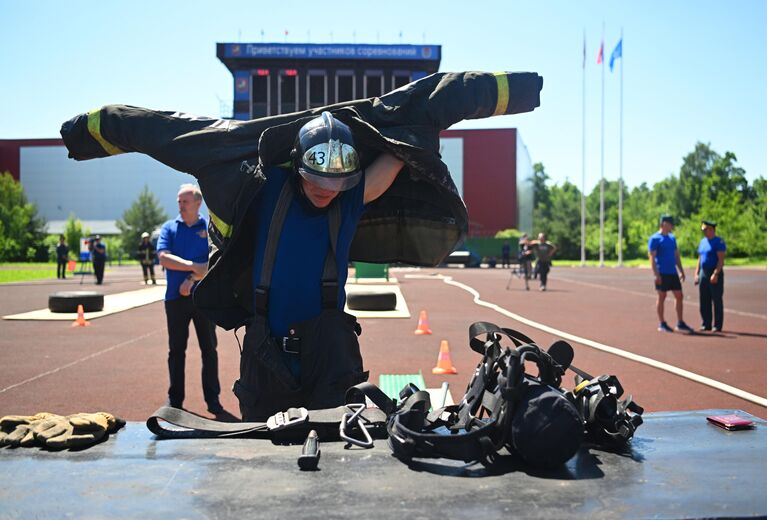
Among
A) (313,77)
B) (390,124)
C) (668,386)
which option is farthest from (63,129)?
(313,77)

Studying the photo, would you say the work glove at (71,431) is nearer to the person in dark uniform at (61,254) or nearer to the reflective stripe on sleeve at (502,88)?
the reflective stripe on sleeve at (502,88)

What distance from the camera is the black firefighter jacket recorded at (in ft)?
9.50

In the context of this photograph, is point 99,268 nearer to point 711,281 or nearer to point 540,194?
point 711,281

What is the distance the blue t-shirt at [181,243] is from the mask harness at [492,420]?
469 centimetres

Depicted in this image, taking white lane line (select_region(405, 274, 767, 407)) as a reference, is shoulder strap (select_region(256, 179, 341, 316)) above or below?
above

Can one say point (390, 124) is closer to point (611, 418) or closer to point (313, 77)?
point (611, 418)

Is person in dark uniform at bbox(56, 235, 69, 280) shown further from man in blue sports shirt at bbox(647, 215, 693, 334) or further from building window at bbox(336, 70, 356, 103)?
building window at bbox(336, 70, 356, 103)

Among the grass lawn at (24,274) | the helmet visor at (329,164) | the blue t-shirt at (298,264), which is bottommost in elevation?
the grass lawn at (24,274)

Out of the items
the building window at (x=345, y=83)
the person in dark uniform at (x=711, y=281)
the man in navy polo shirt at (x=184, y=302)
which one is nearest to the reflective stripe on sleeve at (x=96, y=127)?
the man in navy polo shirt at (x=184, y=302)

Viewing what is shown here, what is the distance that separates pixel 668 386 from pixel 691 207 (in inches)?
3580

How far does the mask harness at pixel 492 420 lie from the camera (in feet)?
6.27

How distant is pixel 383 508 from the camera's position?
62.3 inches

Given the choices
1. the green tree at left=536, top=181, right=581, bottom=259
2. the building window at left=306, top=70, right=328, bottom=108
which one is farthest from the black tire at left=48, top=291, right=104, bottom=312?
the green tree at left=536, top=181, right=581, bottom=259

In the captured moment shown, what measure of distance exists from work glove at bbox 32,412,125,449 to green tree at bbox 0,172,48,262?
68467mm
